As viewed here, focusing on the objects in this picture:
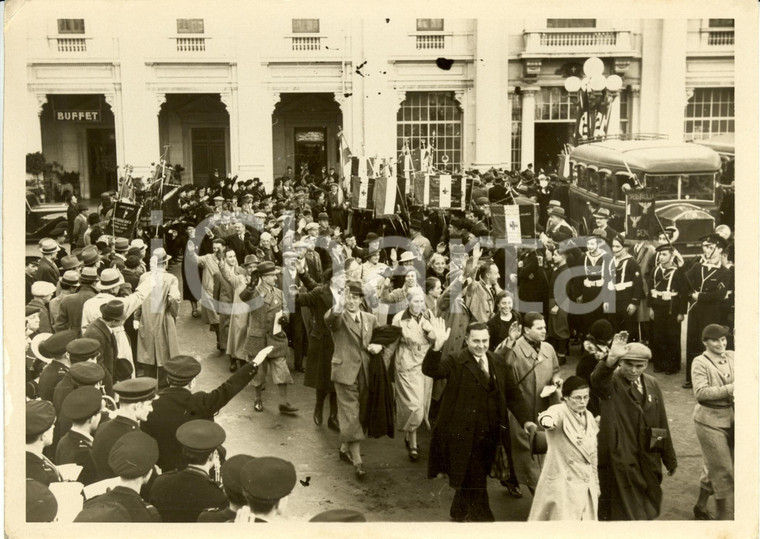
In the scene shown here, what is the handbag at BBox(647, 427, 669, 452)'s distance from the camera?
18.3ft

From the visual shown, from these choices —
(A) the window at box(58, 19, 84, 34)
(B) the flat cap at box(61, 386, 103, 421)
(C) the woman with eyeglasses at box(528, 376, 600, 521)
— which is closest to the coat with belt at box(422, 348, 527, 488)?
(C) the woman with eyeglasses at box(528, 376, 600, 521)

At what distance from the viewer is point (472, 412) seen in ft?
19.2

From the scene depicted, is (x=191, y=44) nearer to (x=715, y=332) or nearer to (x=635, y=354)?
(x=635, y=354)

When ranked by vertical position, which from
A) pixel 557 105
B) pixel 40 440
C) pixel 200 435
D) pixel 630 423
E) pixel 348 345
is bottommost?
pixel 40 440

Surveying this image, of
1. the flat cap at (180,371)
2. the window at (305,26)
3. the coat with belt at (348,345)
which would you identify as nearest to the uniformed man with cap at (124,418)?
the flat cap at (180,371)

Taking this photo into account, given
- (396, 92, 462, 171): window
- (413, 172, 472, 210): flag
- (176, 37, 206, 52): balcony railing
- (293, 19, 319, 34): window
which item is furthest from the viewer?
(413, 172, 472, 210): flag

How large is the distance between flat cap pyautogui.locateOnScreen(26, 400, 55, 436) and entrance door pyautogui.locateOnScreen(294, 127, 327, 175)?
7.90 metres

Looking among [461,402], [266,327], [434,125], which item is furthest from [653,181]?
[266,327]

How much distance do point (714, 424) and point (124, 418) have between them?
4673 millimetres

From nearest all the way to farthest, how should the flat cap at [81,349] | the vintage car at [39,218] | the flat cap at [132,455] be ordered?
1. the flat cap at [132,455]
2. the flat cap at [81,349]
3. the vintage car at [39,218]

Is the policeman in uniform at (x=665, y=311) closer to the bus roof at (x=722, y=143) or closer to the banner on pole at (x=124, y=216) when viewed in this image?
the bus roof at (x=722, y=143)

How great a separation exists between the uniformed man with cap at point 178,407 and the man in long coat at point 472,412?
1492mm

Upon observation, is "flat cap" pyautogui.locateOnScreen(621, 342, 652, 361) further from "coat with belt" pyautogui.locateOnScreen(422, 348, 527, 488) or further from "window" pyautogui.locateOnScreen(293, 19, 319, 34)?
"window" pyautogui.locateOnScreen(293, 19, 319, 34)

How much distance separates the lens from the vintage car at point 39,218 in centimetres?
736
